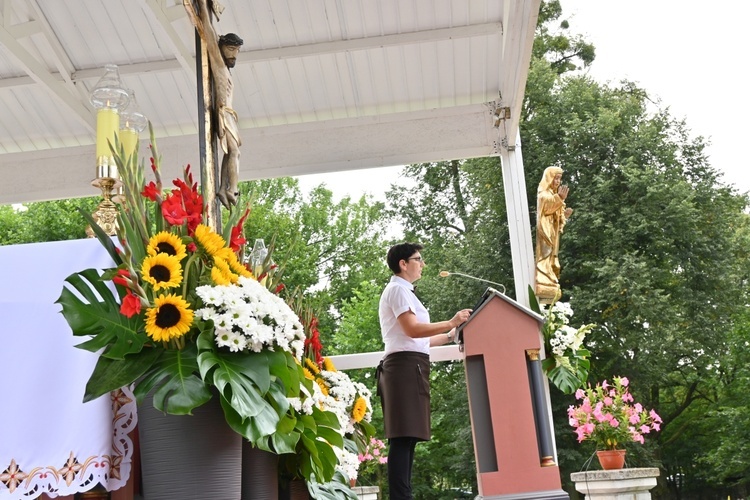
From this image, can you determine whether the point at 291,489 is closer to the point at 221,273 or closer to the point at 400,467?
the point at 221,273

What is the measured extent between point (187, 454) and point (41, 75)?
5.05m

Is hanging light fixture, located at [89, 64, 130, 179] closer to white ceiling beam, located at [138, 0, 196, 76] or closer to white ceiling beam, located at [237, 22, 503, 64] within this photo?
white ceiling beam, located at [138, 0, 196, 76]

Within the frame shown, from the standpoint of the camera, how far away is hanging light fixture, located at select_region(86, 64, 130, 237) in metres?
2.34

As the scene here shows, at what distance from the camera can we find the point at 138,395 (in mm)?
1671

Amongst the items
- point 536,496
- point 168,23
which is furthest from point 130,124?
point 168,23

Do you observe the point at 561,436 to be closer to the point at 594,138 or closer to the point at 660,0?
the point at 594,138

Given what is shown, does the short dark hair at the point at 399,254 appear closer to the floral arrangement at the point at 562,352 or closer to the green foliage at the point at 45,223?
the floral arrangement at the point at 562,352

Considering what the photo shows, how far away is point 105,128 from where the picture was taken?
2365 mm

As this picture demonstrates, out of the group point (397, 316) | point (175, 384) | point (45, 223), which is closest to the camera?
point (175, 384)

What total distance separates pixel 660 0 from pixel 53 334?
19.1 meters

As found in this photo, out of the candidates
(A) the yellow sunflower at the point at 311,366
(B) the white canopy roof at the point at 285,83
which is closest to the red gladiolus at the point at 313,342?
(A) the yellow sunflower at the point at 311,366

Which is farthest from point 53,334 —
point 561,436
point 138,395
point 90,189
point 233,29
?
point 561,436

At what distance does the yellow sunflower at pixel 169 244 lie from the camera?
68.8 inches

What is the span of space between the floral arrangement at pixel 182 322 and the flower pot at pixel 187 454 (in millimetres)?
56
